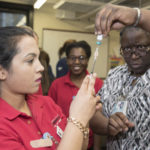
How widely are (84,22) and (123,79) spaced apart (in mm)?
4415

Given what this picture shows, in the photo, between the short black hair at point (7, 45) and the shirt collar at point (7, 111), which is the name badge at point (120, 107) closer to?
the shirt collar at point (7, 111)

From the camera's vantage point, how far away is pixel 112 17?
0.90 m

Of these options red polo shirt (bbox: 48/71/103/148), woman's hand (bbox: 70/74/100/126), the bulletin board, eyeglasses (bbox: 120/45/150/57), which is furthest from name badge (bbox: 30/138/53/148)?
the bulletin board

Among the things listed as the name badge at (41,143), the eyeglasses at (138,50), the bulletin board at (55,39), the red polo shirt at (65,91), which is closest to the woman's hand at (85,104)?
the name badge at (41,143)

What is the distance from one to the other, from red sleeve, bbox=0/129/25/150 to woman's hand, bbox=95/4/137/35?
66cm

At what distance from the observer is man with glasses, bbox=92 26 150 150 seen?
1.19 meters

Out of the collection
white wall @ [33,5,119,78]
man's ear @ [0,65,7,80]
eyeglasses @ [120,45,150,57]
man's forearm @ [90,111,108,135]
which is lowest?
man's forearm @ [90,111,108,135]

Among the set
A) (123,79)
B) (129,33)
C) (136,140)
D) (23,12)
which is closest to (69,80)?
(123,79)

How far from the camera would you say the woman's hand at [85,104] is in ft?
2.99

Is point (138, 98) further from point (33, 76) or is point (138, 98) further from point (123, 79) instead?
point (33, 76)

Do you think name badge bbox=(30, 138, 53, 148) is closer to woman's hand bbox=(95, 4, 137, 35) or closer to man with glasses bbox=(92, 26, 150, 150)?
man with glasses bbox=(92, 26, 150, 150)

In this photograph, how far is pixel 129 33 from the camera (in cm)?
137

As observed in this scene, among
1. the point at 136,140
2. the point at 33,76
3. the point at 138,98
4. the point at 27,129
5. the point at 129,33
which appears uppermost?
the point at 129,33

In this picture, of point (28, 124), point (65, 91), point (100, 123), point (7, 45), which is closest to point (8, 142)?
point (28, 124)
